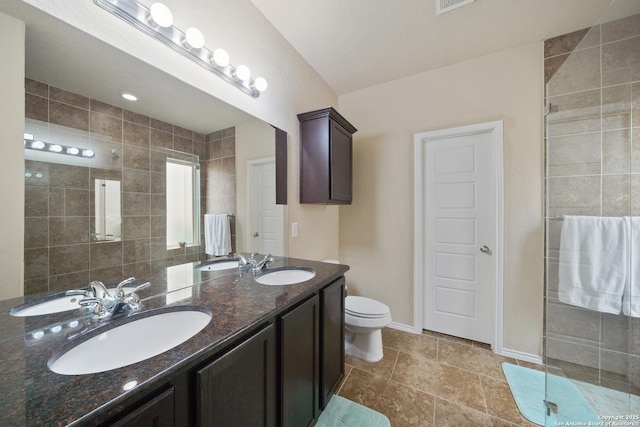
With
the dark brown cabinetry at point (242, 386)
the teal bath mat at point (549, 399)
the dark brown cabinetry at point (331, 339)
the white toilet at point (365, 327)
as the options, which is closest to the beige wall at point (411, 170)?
the teal bath mat at point (549, 399)

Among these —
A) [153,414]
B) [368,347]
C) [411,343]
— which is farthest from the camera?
[411,343]

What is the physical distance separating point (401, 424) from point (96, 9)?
8.03 feet

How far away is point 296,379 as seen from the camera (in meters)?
1.09

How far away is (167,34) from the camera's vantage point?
1.09m

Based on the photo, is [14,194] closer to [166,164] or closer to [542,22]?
[166,164]

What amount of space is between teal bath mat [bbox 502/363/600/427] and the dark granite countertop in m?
1.58

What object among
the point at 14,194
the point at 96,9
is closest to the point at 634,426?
the point at 14,194

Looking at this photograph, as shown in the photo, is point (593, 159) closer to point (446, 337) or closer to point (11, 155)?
point (446, 337)

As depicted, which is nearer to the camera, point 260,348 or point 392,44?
point 260,348

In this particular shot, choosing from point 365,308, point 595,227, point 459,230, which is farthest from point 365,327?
point 595,227

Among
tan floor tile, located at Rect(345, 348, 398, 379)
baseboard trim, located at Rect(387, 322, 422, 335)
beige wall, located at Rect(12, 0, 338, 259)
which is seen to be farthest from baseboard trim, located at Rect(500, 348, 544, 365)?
beige wall, located at Rect(12, 0, 338, 259)

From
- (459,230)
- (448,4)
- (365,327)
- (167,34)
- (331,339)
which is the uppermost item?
(448,4)

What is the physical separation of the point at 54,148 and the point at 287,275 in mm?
1230

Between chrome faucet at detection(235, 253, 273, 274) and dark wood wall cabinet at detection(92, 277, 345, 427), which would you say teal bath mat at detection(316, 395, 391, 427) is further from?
chrome faucet at detection(235, 253, 273, 274)
